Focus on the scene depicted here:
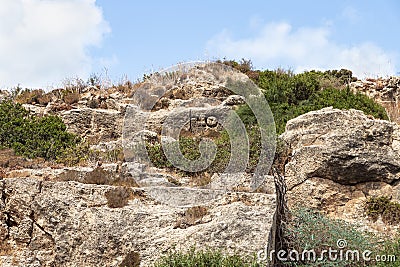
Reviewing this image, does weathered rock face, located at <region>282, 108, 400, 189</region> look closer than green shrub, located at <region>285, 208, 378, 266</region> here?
No

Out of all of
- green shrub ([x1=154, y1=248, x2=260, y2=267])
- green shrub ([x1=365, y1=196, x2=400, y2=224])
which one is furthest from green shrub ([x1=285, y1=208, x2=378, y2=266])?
green shrub ([x1=154, y1=248, x2=260, y2=267])

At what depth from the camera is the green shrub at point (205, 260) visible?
7574 millimetres

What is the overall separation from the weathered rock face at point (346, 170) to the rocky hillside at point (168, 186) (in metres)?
0.02

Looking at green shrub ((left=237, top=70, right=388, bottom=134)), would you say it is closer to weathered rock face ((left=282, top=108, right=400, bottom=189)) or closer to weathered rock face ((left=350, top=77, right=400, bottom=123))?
weathered rock face ((left=350, top=77, right=400, bottom=123))

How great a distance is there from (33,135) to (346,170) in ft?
29.6

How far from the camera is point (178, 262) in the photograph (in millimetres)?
7703

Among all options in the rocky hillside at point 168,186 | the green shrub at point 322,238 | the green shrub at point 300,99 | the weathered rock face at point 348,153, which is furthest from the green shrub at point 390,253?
the green shrub at point 300,99

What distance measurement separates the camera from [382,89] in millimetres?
22344

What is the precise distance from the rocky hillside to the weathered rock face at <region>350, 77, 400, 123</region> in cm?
236

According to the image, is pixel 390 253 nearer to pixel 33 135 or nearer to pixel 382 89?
pixel 33 135

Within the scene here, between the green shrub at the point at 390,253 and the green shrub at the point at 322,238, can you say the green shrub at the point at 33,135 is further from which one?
the green shrub at the point at 390,253

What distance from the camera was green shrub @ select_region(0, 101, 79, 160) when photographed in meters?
15.1

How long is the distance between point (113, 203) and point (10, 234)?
6.14ft

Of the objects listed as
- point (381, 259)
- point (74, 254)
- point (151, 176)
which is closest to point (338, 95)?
point (151, 176)
